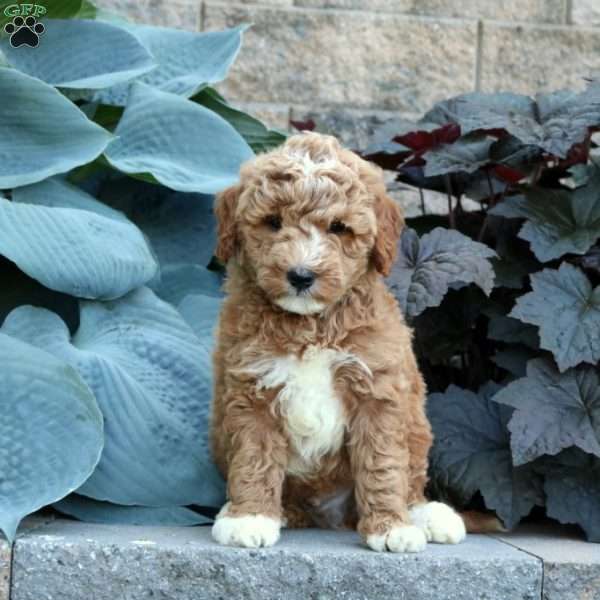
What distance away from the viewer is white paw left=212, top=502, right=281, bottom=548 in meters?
2.72

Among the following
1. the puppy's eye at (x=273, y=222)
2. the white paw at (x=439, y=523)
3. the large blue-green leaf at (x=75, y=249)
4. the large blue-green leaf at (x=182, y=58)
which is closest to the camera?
the puppy's eye at (x=273, y=222)

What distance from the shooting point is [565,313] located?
3.28 m

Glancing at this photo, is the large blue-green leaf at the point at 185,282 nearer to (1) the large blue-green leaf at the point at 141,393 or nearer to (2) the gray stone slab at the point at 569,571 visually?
(1) the large blue-green leaf at the point at 141,393

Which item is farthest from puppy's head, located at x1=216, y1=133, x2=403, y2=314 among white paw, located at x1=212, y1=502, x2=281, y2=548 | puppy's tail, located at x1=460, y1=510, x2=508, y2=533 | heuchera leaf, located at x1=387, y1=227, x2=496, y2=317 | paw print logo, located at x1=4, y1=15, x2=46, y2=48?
paw print logo, located at x1=4, y1=15, x2=46, y2=48

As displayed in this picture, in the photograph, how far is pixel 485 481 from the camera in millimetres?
3262

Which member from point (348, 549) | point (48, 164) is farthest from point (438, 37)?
point (348, 549)

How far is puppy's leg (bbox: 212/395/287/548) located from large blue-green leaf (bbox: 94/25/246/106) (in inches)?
74.3

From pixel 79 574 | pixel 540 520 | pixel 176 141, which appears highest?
pixel 176 141

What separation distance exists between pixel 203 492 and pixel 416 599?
2.62ft

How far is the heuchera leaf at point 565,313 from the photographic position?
10.5 feet

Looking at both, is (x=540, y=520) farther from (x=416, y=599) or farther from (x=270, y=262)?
(x=270, y=262)

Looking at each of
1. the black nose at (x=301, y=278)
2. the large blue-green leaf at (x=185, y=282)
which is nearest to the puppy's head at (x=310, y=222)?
the black nose at (x=301, y=278)

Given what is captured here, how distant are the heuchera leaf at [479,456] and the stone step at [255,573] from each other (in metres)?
0.48

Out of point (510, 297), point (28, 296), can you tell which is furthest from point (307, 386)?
point (28, 296)
